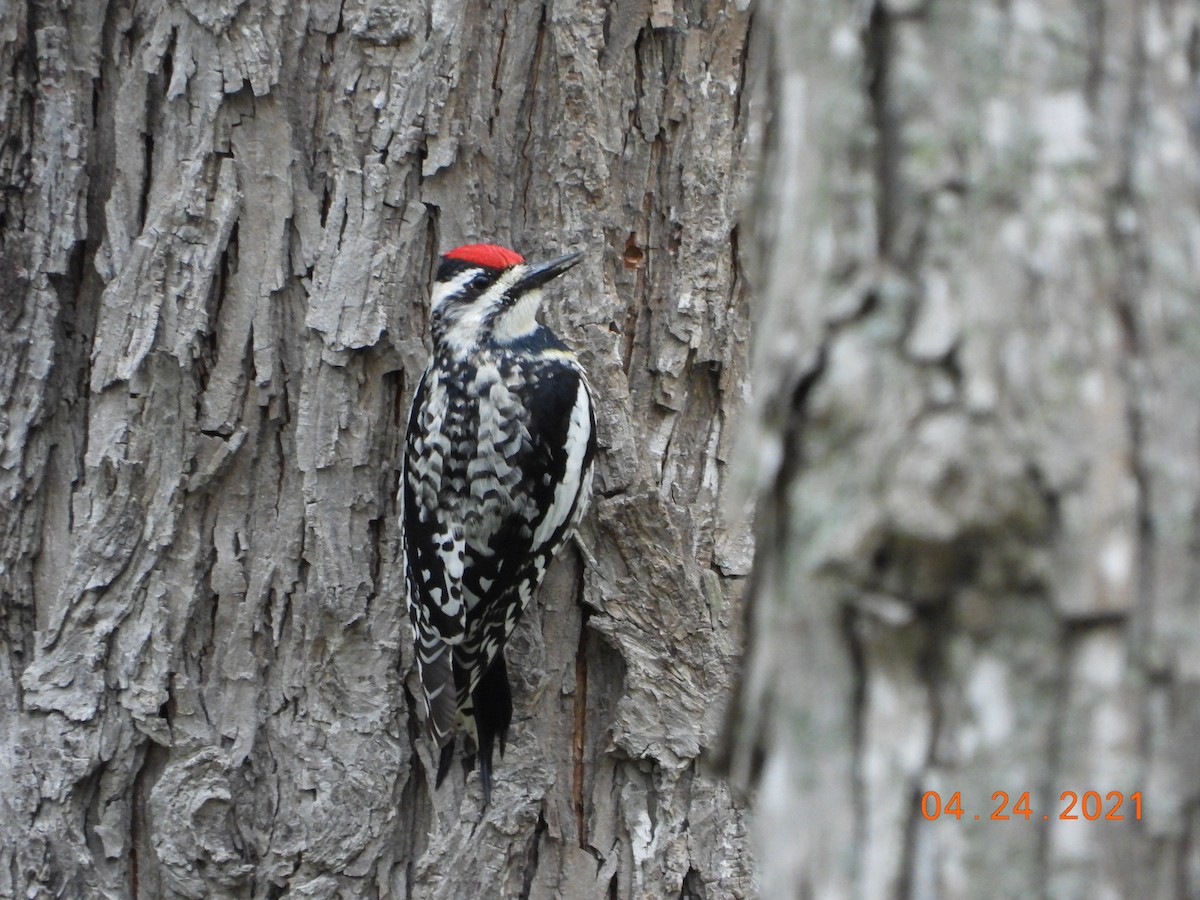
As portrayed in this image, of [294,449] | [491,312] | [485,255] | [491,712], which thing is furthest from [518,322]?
[491,712]

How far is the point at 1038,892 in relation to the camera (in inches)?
39.6

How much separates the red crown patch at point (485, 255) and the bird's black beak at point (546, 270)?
0.19ft

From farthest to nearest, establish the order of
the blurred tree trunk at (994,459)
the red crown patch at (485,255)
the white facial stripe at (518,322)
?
the white facial stripe at (518,322) < the red crown patch at (485,255) < the blurred tree trunk at (994,459)

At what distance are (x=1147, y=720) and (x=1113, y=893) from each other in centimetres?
15

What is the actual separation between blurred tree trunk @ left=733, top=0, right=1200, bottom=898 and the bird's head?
5.98 feet

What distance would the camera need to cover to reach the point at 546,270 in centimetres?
291

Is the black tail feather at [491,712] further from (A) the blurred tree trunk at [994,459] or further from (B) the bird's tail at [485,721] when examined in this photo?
(A) the blurred tree trunk at [994,459]

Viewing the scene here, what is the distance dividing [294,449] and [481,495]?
0.50m

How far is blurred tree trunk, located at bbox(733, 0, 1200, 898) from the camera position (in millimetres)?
1005

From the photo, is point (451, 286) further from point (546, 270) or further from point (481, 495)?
point (481, 495)

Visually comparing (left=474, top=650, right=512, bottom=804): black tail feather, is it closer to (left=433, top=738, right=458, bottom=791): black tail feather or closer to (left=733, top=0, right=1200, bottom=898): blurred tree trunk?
(left=433, top=738, right=458, bottom=791): black tail feather

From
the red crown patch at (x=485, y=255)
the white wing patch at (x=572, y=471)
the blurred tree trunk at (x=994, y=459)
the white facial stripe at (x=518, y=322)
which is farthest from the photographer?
the white facial stripe at (x=518, y=322)

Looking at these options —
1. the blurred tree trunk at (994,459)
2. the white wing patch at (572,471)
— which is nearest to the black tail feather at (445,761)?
the white wing patch at (572,471)

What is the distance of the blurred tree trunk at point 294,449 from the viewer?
9.30 feet
